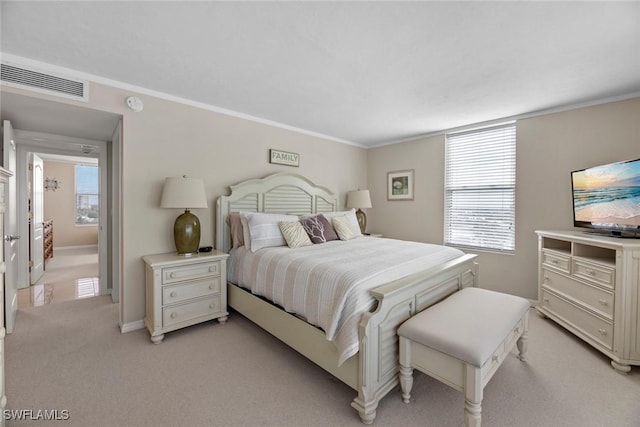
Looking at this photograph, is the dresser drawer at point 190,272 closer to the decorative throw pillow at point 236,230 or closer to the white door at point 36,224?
the decorative throw pillow at point 236,230

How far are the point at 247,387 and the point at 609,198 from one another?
3.45 meters

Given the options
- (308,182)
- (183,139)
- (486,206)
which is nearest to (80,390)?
(183,139)

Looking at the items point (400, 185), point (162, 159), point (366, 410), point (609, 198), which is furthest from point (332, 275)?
point (400, 185)

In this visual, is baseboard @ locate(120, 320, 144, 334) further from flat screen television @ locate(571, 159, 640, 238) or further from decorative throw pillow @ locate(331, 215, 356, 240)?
flat screen television @ locate(571, 159, 640, 238)

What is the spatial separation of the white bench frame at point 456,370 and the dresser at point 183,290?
1.89 meters

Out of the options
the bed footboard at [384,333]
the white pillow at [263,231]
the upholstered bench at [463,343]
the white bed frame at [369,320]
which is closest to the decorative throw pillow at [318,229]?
the white pillow at [263,231]

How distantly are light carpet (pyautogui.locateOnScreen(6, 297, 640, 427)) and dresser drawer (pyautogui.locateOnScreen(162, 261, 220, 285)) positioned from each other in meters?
0.56

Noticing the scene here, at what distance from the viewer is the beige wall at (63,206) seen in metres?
6.55

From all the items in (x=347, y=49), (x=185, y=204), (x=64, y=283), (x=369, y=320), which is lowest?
(x=64, y=283)

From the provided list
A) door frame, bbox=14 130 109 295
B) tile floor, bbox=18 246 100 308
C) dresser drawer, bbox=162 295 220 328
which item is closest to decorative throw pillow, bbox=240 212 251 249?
dresser drawer, bbox=162 295 220 328

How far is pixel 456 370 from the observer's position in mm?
1486

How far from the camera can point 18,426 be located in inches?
58.8

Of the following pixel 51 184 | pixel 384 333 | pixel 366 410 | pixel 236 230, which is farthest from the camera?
pixel 51 184

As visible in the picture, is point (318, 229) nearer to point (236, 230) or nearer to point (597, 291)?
point (236, 230)
